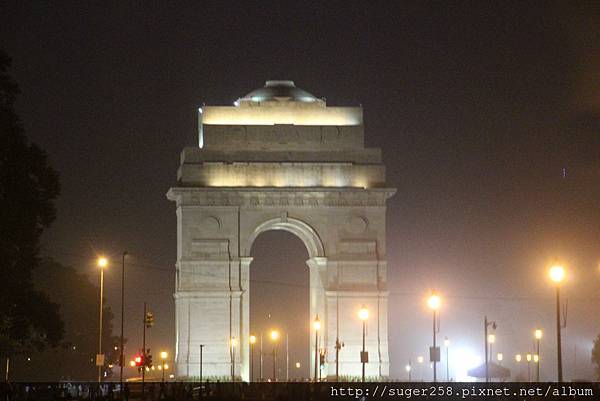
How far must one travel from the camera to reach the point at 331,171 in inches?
3797

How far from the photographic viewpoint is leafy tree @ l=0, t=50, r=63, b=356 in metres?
64.0

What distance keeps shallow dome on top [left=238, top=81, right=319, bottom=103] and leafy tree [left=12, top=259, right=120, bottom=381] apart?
23906 mm

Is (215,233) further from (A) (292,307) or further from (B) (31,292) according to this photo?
(A) (292,307)

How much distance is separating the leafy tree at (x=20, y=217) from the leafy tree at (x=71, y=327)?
147 feet

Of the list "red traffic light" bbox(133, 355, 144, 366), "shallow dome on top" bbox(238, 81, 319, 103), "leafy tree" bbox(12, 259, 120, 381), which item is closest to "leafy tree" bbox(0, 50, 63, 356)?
"red traffic light" bbox(133, 355, 144, 366)

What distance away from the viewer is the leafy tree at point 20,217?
210ft

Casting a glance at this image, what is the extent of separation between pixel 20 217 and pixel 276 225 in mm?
34571

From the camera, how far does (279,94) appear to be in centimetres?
9869

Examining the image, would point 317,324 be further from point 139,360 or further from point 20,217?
point 20,217

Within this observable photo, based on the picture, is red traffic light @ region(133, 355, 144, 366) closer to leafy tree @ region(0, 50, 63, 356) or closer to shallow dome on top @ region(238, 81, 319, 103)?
leafy tree @ region(0, 50, 63, 356)

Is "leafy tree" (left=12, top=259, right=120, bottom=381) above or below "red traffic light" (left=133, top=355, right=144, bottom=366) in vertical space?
above

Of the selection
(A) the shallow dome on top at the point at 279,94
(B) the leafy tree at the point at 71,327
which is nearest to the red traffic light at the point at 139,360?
(A) the shallow dome on top at the point at 279,94

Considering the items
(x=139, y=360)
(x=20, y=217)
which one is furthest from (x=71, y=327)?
(x=20, y=217)

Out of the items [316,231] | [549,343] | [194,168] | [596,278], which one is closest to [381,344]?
[316,231]
